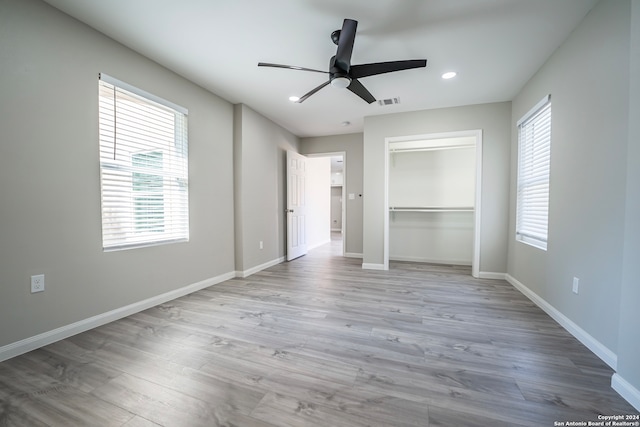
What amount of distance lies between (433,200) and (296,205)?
267 cm

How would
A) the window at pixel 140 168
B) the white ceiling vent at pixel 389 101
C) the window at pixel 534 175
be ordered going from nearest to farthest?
the window at pixel 140 168, the window at pixel 534 175, the white ceiling vent at pixel 389 101

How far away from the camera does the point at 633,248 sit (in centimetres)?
128

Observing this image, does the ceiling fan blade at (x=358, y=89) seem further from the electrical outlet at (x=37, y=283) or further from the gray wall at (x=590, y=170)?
the electrical outlet at (x=37, y=283)

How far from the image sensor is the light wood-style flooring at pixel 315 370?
1240 millimetres

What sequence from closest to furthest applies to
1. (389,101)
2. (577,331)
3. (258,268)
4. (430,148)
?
(577,331)
(389,101)
(258,268)
(430,148)

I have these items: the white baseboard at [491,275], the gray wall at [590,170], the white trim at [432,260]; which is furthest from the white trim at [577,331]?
the white trim at [432,260]

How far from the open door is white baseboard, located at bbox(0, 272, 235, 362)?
219 centimetres

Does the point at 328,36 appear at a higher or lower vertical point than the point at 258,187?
higher

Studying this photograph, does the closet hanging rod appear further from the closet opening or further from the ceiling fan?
the ceiling fan

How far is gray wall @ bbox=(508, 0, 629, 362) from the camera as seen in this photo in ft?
5.30

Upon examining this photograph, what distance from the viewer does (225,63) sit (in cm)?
264

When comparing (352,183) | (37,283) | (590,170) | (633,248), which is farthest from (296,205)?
(633,248)

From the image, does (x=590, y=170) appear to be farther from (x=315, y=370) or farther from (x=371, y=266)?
(x=371, y=266)

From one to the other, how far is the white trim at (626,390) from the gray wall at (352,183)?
3.99 metres
